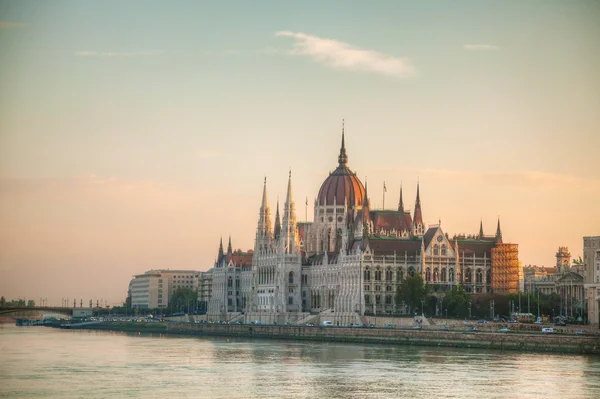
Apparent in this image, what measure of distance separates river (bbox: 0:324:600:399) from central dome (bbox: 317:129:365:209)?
64.9m

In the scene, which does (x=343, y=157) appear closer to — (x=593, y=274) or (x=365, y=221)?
(x=365, y=221)

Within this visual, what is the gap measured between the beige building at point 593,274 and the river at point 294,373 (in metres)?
20.0

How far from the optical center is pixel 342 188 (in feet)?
630

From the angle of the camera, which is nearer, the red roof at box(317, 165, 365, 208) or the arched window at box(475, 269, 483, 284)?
the arched window at box(475, 269, 483, 284)

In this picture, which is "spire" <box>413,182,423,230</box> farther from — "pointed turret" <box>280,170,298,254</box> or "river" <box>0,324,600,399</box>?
"river" <box>0,324,600,399</box>

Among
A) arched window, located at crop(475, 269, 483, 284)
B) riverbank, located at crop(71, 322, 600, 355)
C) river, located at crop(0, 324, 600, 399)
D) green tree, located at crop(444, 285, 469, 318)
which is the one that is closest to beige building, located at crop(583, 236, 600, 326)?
riverbank, located at crop(71, 322, 600, 355)

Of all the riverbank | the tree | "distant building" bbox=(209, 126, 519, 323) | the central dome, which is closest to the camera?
the riverbank

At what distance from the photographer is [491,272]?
173 meters

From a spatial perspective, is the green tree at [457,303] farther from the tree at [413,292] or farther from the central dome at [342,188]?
the central dome at [342,188]

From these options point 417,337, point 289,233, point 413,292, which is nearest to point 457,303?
point 413,292

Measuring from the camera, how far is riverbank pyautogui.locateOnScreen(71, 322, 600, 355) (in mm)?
109812

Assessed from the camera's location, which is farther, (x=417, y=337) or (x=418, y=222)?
(x=418, y=222)

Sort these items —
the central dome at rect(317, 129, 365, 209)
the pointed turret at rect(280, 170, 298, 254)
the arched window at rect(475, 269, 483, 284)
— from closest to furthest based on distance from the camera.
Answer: the arched window at rect(475, 269, 483, 284) → the pointed turret at rect(280, 170, 298, 254) → the central dome at rect(317, 129, 365, 209)

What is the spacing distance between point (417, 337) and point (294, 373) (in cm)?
3604
